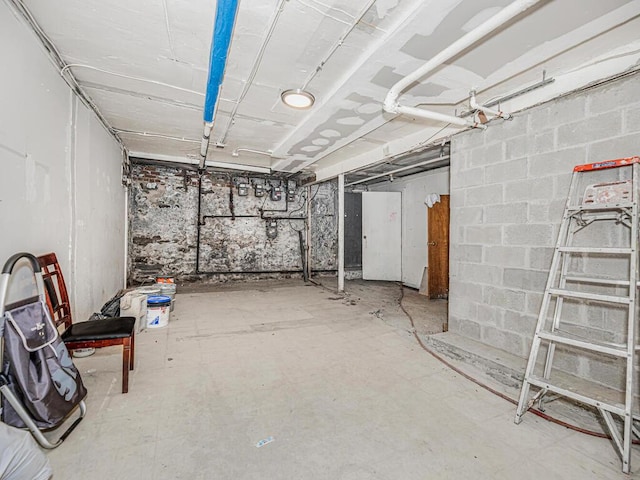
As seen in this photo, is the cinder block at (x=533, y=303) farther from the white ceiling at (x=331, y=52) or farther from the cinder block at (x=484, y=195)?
the white ceiling at (x=331, y=52)

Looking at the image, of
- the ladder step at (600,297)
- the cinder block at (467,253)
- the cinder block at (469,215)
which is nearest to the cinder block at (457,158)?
Result: the cinder block at (469,215)

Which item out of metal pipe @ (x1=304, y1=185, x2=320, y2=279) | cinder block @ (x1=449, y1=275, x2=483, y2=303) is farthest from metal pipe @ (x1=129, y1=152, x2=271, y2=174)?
cinder block @ (x1=449, y1=275, x2=483, y2=303)

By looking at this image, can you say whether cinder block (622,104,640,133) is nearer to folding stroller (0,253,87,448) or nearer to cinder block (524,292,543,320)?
cinder block (524,292,543,320)

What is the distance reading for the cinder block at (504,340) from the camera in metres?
2.51

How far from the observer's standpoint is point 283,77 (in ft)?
8.32

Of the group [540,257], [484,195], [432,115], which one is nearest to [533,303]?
[540,257]

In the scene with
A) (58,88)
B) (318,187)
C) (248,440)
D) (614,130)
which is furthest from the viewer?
(318,187)

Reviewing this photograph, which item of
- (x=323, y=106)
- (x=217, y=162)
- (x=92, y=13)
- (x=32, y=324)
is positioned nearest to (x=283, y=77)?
(x=323, y=106)

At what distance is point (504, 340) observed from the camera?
2631 mm

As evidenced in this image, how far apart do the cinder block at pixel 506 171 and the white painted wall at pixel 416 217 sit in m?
2.45

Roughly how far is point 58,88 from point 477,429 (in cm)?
388

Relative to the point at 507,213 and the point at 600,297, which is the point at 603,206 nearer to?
the point at 600,297

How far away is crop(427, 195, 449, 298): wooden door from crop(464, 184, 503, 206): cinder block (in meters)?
1.98

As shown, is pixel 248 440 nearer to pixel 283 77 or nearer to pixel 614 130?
pixel 283 77
